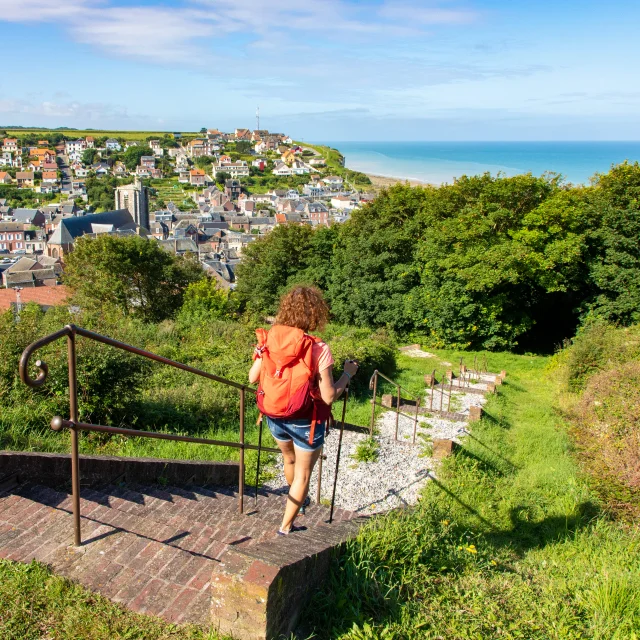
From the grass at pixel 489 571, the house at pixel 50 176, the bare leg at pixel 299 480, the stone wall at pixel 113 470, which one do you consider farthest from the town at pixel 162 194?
the bare leg at pixel 299 480

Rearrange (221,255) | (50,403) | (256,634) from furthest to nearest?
1. (221,255)
2. (50,403)
3. (256,634)

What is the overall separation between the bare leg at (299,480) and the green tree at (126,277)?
2211cm

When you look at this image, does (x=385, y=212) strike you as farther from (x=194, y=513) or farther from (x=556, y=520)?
(x=194, y=513)

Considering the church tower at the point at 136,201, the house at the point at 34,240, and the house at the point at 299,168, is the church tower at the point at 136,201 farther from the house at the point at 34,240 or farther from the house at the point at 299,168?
the house at the point at 299,168

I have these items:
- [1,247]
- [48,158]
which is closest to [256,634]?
[1,247]

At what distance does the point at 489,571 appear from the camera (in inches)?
161

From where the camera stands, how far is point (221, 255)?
77500mm

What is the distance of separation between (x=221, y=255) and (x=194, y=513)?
7497 cm

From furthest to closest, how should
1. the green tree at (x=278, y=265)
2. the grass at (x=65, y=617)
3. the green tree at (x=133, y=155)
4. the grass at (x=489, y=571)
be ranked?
the green tree at (x=133, y=155) < the green tree at (x=278, y=265) < the grass at (x=489, y=571) < the grass at (x=65, y=617)

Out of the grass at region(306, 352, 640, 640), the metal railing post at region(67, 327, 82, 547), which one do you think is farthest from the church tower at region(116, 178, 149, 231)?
the metal railing post at region(67, 327, 82, 547)

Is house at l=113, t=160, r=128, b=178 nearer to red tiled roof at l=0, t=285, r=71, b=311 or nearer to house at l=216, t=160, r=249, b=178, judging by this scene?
house at l=216, t=160, r=249, b=178

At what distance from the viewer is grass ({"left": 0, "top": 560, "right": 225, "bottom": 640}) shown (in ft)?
8.40

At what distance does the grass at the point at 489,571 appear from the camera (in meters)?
3.20

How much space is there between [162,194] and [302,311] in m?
149
